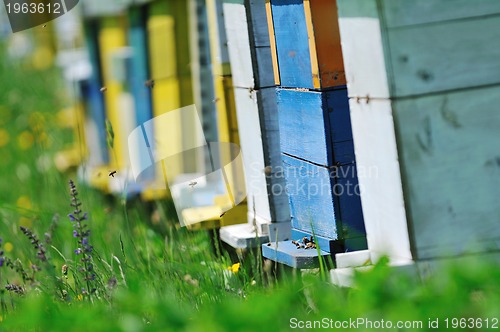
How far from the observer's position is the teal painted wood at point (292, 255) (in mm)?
2986

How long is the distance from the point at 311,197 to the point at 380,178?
23.4 inches

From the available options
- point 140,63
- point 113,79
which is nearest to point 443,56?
point 140,63

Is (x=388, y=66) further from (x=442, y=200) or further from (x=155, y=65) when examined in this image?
(x=155, y=65)

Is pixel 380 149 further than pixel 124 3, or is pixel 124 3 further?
pixel 124 3

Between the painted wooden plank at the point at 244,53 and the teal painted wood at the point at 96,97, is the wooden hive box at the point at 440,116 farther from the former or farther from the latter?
the teal painted wood at the point at 96,97

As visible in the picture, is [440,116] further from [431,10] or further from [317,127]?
[317,127]

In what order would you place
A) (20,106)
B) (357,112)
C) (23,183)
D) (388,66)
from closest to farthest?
(388,66) → (357,112) → (23,183) → (20,106)

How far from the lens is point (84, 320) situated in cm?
192

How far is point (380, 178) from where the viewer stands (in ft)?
8.53

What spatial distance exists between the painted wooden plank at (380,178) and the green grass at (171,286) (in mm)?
155

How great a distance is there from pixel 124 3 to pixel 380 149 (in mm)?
3110

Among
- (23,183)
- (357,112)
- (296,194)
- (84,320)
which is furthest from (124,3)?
(84,320)

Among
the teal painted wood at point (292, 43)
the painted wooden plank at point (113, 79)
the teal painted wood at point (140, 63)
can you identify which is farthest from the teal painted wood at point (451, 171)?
the painted wooden plank at point (113, 79)

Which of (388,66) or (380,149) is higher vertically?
(388,66)
